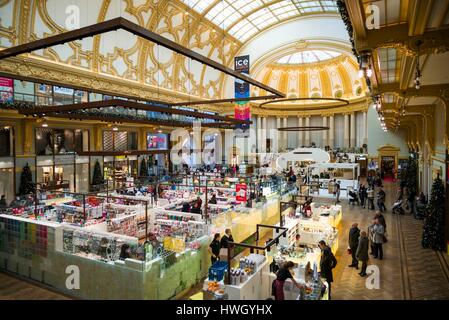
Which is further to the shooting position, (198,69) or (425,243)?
(198,69)

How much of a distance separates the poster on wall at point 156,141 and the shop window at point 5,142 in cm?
938

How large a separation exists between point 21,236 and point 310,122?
29.6 m

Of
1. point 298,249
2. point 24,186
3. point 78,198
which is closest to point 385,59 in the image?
point 298,249

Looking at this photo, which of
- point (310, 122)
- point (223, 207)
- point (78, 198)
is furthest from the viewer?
point (310, 122)

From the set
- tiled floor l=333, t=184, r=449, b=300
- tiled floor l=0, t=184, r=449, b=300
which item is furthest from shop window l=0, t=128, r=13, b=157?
tiled floor l=333, t=184, r=449, b=300

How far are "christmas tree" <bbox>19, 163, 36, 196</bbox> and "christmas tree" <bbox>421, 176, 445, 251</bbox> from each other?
15.1m

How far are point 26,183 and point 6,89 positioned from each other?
13.7 ft

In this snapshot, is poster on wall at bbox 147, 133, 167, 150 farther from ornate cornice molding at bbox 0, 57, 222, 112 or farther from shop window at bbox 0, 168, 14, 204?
shop window at bbox 0, 168, 14, 204

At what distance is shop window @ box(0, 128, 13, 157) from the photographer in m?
14.3

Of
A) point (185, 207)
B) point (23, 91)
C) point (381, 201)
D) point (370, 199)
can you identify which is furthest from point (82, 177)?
point (381, 201)

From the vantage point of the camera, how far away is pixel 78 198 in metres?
12.1

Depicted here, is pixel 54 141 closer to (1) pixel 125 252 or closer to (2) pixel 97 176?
(2) pixel 97 176
